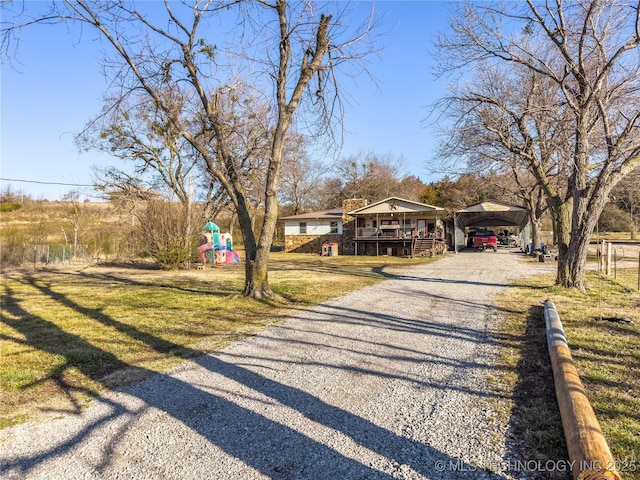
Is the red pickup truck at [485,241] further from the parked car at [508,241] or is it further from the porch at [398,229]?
the parked car at [508,241]

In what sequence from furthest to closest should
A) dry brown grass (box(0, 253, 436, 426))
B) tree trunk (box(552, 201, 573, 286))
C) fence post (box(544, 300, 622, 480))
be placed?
1. tree trunk (box(552, 201, 573, 286))
2. dry brown grass (box(0, 253, 436, 426))
3. fence post (box(544, 300, 622, 480))

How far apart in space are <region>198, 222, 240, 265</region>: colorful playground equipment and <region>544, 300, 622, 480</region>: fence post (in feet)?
59.4

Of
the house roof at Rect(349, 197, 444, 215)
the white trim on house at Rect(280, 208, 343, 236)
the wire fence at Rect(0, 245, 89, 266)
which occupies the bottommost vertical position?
the wire fence at Rect(0, 245, 89, 266)

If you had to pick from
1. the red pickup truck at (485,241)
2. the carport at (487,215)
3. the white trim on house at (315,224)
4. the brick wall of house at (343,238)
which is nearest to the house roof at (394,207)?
the brick wall of house at (343,238)

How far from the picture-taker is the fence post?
2273mm

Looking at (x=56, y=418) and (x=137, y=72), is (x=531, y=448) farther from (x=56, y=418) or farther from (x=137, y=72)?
(x=137, y=72)

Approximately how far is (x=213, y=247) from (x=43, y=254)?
852cm

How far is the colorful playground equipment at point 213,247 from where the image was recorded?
67.1 feet

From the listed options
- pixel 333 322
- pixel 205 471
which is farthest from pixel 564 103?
pixel 205 471

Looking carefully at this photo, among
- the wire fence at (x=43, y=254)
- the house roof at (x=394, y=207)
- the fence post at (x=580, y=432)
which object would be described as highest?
the house roof at (x=394, y=207)

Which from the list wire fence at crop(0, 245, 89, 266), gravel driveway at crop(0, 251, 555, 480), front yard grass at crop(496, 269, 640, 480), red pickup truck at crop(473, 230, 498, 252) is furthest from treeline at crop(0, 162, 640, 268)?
gravel driveway at crop(0, 251, 555, 480)

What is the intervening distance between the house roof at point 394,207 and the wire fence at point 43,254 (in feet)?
55.0

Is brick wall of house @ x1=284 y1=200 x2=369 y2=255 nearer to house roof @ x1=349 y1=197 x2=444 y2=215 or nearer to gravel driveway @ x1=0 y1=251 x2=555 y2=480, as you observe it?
house roof @ x1=349 y1=197 x2=444 y2=215

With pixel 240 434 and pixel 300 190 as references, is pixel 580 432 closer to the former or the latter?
pixel 240 434
